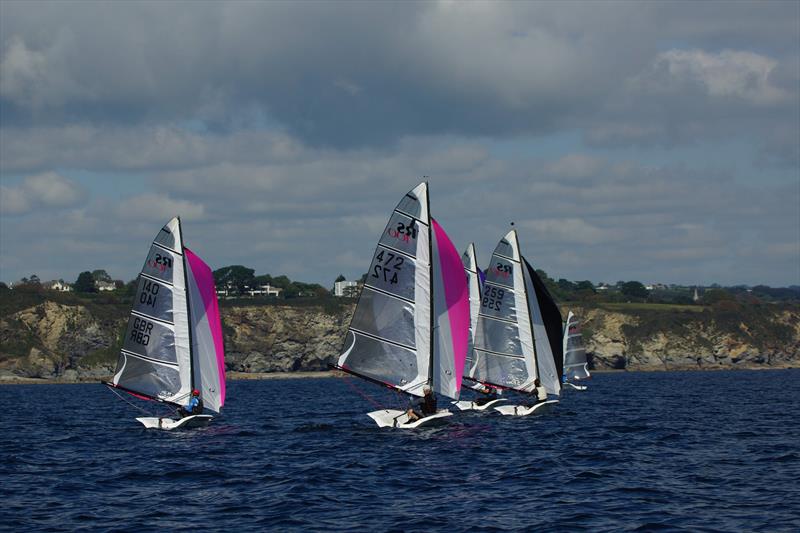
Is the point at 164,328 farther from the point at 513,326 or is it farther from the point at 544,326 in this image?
the point at 544,326

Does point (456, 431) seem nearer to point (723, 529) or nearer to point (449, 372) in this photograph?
point (449, 372)

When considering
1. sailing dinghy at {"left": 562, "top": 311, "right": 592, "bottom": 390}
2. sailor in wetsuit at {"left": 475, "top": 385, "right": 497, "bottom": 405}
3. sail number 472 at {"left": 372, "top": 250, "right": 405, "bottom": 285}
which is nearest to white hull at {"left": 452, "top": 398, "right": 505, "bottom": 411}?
sailor in wetsuit at {"left": 475, "top": 385, "right": 497, "bottom": 405}

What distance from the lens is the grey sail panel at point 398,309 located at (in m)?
40.9

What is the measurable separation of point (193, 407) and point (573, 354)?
64.4 m

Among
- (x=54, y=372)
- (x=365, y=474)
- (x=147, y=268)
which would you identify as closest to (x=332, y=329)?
(x=54, y=372)

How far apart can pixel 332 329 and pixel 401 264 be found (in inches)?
5108

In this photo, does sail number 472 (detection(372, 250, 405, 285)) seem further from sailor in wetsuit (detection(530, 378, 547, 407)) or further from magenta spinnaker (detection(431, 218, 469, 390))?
→ sailor in wetsuit (detection(530, 378, 547, 407))

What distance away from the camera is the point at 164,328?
43.5 m

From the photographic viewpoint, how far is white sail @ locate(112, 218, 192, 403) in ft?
142

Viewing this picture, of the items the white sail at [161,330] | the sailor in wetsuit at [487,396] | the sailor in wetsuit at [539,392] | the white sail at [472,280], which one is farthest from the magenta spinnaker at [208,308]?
the white sail at [472,280]

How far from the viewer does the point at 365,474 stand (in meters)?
31.5

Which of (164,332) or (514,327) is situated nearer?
(164,332)

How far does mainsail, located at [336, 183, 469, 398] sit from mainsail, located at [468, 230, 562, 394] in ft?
38.1

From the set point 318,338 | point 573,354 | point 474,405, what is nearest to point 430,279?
point 474,405
